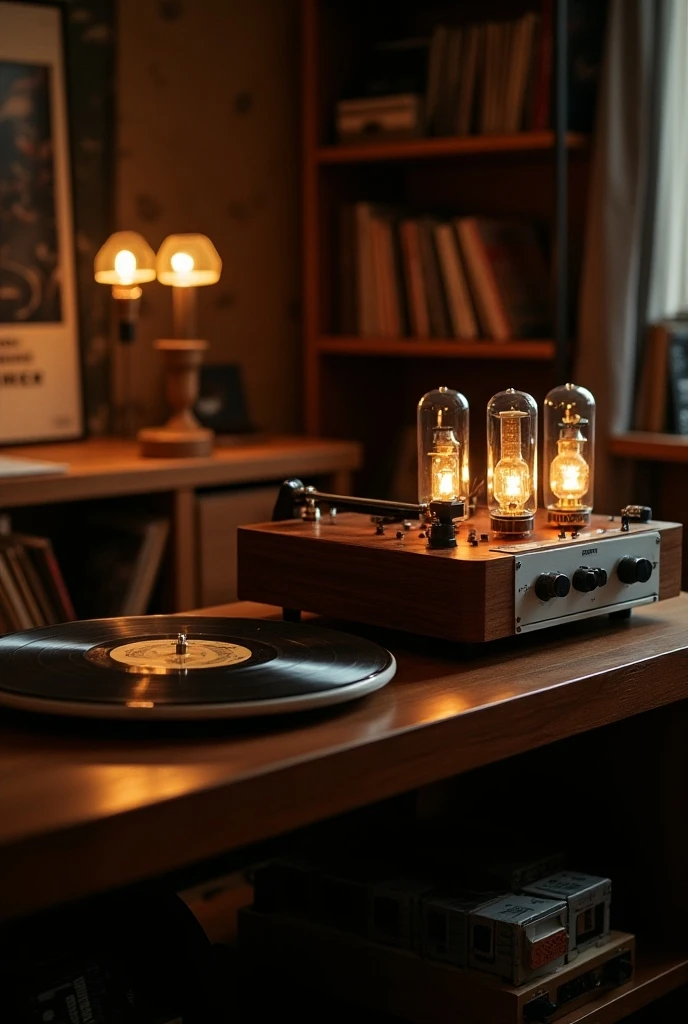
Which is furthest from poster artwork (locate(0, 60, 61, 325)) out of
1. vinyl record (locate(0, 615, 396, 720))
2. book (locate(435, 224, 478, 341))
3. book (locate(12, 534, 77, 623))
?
vinyl record (locate(0, 615, 396, 720))

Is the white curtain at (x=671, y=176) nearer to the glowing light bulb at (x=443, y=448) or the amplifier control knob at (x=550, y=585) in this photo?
the glowing light bulb at (x=443, y=448)

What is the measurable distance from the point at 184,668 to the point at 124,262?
4.94 ft

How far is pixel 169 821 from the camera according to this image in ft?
3.64

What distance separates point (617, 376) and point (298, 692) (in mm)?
1664

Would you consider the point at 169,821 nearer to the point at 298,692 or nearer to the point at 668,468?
the point at 298,692

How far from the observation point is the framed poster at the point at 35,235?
279cm

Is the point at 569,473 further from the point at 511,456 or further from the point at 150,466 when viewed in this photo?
the point at 150,466

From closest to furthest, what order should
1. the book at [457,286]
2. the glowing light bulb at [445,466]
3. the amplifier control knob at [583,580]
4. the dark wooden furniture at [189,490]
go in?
the amplifier control knob at [583,580]
the glowing light bulb at [445,466]
the dark wooden furniture at [189,490]
the book at [457,286]

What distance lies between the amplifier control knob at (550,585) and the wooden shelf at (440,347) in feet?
4.37

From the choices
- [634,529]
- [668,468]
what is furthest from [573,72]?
[634,529]

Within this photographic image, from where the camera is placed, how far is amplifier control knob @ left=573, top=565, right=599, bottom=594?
1623mm

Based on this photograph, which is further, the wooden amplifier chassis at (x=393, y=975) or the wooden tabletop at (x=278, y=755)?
the wooden amplifier chassis at (x=393, y=975)

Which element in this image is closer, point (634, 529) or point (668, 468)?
point (634, 529)

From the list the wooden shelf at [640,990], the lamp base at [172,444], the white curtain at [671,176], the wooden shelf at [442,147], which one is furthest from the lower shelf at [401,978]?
the wooden shelf at [442,147]
